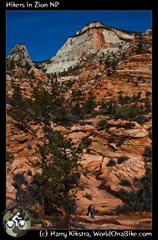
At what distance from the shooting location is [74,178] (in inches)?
465

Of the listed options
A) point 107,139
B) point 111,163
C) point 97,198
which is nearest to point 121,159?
point 111,163

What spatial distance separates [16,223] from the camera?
6766 millimetres

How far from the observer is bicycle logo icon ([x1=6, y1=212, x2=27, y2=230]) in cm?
667

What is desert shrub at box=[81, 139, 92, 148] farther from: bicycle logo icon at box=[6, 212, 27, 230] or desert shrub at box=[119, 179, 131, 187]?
bicycle logo icon at box=[6, 212, 27, 230]

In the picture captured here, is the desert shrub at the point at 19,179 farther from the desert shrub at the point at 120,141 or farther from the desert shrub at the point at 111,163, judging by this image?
the desert shrub at the point at 120,141

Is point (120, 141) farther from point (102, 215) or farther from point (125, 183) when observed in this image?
point (102, 215)

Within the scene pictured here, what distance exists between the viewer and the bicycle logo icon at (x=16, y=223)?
667cm

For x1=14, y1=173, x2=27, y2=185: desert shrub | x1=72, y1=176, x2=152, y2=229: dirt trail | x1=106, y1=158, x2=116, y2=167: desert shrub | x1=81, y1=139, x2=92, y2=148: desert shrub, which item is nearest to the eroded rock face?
x1=81, y1=139, x2=92, y2=148: desert shrub

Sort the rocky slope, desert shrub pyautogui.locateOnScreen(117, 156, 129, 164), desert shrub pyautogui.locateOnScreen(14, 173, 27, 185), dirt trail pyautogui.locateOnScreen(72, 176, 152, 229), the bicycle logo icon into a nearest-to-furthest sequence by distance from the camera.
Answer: the bicycle logo icon < dirt trail pyautogui.locateOnScreen(72, 176, 152, 229) < desert shrub pyautogui.locateOnScreen(14, 173, 27, 185) < the rocky slope < desert shrub pyautogui.locateOnScreen(117, 156, 129, 164)

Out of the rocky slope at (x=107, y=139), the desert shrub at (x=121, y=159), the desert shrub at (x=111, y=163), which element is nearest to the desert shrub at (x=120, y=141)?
the rocky slope at (x=107, y=139)

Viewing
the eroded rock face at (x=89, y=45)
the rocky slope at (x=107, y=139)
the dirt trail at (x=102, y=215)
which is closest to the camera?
the dirt trail at (x=102, y=215)
